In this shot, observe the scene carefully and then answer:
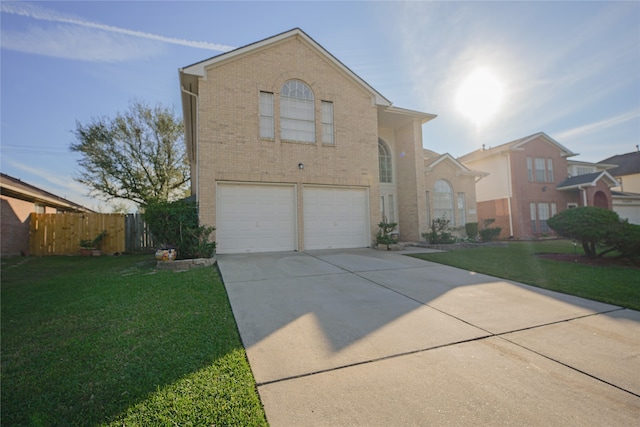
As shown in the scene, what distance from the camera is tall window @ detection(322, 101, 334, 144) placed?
35.6 ft

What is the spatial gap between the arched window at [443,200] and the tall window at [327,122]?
7.54 meters

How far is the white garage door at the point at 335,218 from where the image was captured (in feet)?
34.0

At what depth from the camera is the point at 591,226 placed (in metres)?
7.85

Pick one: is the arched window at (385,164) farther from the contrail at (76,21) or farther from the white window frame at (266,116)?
the contrail at (76,21)

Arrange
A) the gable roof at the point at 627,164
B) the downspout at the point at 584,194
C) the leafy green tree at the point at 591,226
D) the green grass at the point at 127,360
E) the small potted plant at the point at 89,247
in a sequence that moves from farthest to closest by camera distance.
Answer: the gable roof at the point at 627,164 → the downspout at the point at 584,194 → the small potted plant at the point at 89,247 → the leafy green tree at the point at 591,226 → the green grass at the point at 127,360

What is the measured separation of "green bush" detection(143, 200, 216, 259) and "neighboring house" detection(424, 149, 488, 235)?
37.5 ft

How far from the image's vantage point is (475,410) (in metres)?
1.96

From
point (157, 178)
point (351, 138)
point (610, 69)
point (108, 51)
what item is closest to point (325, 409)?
point (351, 138)

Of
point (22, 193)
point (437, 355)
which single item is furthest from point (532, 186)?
point (22, 193)

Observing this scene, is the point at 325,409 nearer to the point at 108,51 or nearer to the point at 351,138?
the point at 351,138

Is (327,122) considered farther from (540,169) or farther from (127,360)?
(540,169)

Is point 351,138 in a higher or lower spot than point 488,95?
lower

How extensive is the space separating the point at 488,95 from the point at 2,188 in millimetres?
19601

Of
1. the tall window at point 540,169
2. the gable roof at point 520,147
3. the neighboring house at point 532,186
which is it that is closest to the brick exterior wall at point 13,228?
the neighboring house at point 532,186
